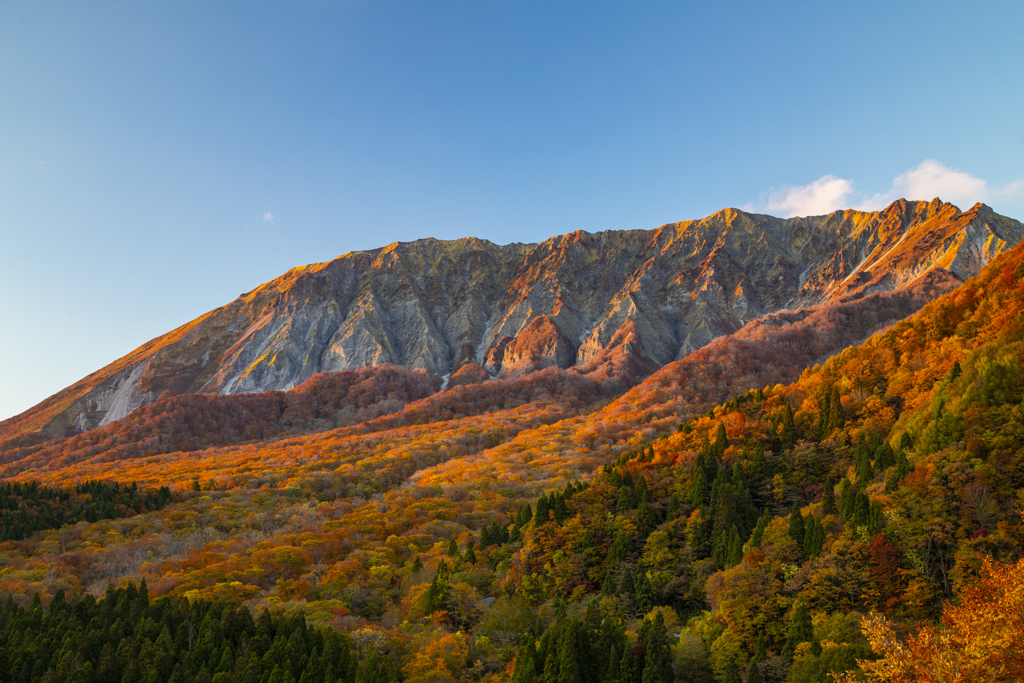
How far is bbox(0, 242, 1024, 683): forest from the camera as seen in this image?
48531 mm

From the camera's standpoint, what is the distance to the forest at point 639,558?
48.5m

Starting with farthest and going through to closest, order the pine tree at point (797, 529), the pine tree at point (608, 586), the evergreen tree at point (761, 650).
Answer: the pine tree at point (608, 586), the pine tree at point (797, 529), the evergreen tree at point (761, 650)

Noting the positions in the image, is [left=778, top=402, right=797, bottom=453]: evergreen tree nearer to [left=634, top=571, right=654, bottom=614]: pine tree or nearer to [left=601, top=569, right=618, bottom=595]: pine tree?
[left=634, top=571, right=654, bottom=614]: pine tree

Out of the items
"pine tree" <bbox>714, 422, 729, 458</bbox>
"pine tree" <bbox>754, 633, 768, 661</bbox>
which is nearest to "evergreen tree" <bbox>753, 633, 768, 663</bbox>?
"pine tree" <bbox>754, 633, 768, 661</bbox>

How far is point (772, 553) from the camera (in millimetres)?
56594

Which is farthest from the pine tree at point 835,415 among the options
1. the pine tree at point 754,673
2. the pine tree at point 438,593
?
the pine tree at point 438,593

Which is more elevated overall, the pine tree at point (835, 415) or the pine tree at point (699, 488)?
the pine tree at point (835, 415)

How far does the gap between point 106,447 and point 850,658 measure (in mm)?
204905

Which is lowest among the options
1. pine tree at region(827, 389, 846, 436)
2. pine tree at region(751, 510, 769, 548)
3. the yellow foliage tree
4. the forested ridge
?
pine tree at region(751, 510, 769, 548)

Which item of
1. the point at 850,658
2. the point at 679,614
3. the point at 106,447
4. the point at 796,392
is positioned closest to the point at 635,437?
the point at 796,392

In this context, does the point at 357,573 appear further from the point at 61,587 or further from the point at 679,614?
the point at 679,614

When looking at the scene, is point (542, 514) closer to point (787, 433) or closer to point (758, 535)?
point (758, 535)

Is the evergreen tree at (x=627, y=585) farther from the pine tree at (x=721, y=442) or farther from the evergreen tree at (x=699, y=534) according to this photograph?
the pine tree at (x=721, y=442)

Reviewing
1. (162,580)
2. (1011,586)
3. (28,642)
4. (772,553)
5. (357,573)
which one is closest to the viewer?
(1011,586)
